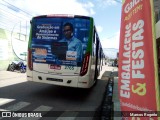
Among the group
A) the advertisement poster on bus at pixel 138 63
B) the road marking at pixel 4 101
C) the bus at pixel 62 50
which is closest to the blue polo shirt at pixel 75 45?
the bus at pixel 62 50

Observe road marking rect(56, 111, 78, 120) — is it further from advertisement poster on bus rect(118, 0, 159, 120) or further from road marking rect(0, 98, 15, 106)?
advertisement poster on bus rect(118, 0, 159, 120)

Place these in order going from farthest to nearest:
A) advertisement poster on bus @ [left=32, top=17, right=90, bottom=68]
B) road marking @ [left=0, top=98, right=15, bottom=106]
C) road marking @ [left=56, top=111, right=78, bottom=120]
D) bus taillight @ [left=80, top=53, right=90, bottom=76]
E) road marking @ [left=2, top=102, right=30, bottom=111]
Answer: advertisement poster on bus @ [left=32, top=17, right=90, bottom=68] < bus taillight @ [left=80, top=53, right=90, bottom=76] < road marking @ [left=0, top=98, right=15, bottom=106] < road marking @ [left=2, top=102, right=30, bottom=111] < road marking @ [left=56, top=111, right=78, bottom=120]

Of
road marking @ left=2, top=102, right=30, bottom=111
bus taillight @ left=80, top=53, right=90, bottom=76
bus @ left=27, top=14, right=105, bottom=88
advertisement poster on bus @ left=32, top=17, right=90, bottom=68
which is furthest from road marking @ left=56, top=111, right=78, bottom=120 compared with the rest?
advertisement poster on bus @ left=32, top=17, right=90, bottom=68

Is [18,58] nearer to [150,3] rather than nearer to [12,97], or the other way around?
[12,97]

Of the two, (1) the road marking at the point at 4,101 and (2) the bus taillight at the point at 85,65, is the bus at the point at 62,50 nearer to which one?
(2) the bus taillight at the point at 85,65

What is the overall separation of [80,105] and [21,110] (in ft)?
7.94

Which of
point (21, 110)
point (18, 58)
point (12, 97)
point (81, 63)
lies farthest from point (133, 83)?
point (18, 58)

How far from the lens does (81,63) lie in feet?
28.4

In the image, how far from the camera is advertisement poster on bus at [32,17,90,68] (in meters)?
8.74

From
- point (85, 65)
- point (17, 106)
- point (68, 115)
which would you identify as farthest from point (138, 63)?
point (85, 65)

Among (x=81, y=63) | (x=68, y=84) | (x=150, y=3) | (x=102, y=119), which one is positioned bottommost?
(x=102, y=119)

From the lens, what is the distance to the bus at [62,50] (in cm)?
866

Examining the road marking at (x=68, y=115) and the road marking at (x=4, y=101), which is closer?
the road marking at (x=68, y=115)

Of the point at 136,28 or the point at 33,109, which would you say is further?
the point at 33,109
